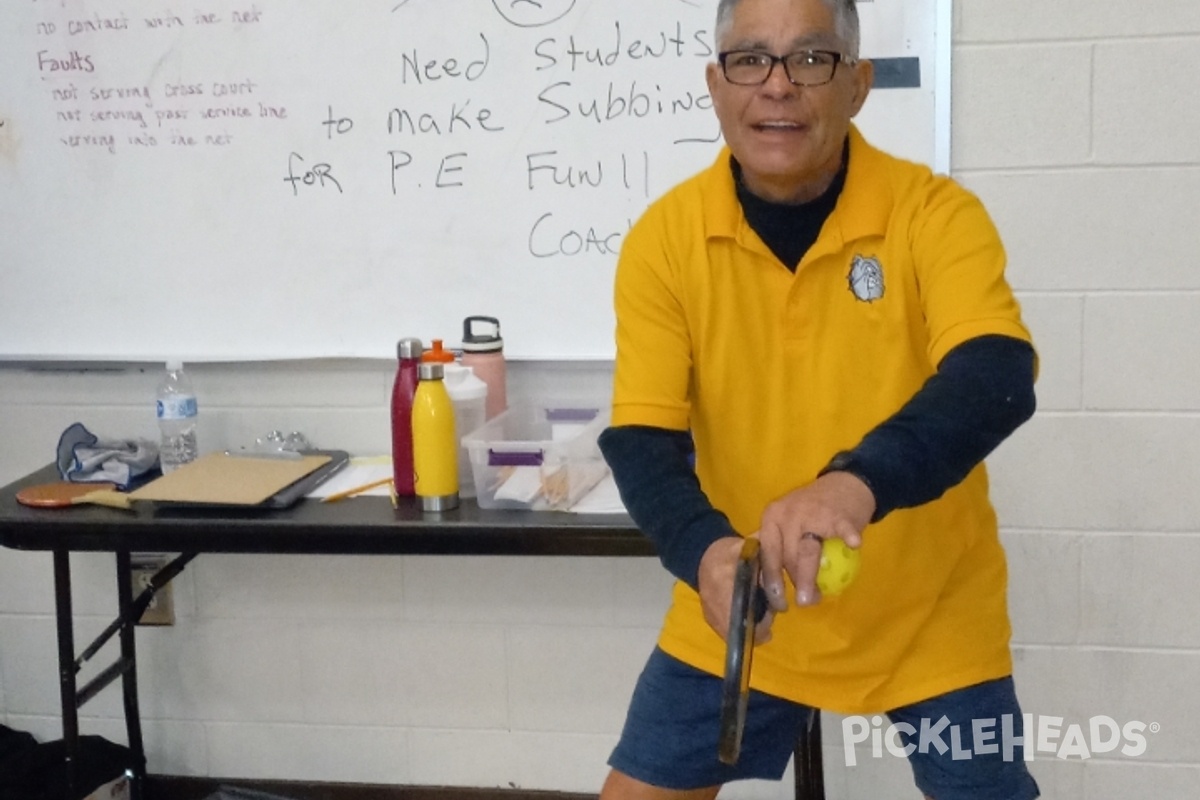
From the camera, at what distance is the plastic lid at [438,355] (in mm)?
1917

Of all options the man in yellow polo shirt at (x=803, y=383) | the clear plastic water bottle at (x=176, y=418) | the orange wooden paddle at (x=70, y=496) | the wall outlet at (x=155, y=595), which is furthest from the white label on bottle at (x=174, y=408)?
the man in yellow polo shirt at (x=803, y=383)

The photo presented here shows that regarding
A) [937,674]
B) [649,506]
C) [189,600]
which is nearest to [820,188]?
[649,506]

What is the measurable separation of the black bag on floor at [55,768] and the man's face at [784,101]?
1593 mm

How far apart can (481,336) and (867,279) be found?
0.88 m

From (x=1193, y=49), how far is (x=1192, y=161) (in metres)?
0.17

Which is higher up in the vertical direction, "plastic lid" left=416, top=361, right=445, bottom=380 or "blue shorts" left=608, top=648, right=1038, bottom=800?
"plastic lid" left=416, top=361, right=445, bottom=380

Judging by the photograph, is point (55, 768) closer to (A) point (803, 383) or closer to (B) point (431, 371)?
(B) point (431, 371)

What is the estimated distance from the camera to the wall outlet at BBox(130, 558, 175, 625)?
91.0 inches

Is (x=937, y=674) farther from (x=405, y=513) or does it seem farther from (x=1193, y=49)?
(x=1193, y=49)

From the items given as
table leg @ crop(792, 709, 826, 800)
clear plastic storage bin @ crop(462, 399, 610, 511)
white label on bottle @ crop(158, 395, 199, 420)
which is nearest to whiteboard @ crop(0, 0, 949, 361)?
white label on bottle @ crop(158, 395, 199, 420)

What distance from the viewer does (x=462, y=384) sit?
190cm

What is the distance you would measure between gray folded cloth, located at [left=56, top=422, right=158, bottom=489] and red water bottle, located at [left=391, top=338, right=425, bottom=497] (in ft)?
1.57

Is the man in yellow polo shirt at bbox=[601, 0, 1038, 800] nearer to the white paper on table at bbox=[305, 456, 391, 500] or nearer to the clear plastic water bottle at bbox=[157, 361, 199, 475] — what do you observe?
the white paper on table at bbox=[305, 456, 391, 500]

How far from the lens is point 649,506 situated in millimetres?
1196
